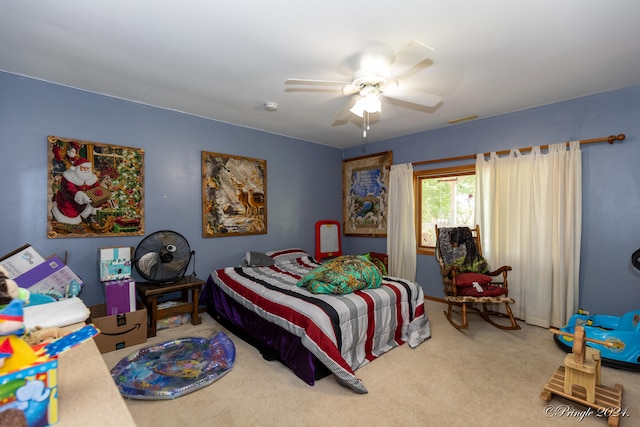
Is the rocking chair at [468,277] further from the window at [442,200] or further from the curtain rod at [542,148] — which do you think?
the curtain rod at [542,148]

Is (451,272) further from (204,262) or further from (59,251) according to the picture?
(59,251)

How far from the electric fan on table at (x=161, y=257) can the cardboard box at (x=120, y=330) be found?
409 mm

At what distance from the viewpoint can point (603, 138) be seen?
2936 millimetres

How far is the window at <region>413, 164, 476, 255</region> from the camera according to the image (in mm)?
4031

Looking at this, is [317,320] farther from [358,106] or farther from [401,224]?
[401,224]

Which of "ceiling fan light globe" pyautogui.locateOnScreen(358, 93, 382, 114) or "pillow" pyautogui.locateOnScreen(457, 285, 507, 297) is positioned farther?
"pillow" pyautogui.locateOnScreen(457, 285, 507, 297)

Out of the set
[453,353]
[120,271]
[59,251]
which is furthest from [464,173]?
[59,251]

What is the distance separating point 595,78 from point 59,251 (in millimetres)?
5186

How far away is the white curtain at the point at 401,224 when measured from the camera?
14.4 feet

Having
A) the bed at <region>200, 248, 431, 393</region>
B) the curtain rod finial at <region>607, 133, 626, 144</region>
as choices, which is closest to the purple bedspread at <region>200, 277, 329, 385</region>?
the bed at <region>200, 248, 431, 393</region>

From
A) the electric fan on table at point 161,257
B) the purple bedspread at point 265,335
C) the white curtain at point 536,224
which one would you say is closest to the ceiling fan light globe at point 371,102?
the purple bedspread at point 265,335

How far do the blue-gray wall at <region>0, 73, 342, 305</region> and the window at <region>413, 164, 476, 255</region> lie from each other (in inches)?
61.8

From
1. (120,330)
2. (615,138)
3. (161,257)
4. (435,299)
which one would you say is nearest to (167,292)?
(161,257)

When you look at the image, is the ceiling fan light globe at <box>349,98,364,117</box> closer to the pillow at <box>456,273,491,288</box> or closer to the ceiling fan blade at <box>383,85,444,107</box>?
the ceiling fan blade at <box>383,85,444,107</box>
